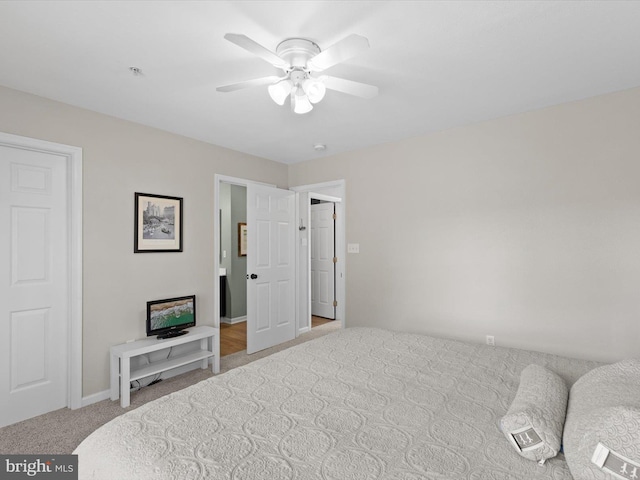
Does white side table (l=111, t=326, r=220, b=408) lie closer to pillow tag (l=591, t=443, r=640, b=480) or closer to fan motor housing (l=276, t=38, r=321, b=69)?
fan motor housing (l=276, t=38, r=321, b=69)

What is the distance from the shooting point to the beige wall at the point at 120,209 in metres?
2.66

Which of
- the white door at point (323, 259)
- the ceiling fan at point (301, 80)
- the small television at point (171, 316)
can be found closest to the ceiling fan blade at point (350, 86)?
the ceiling fan at point (301, 80)

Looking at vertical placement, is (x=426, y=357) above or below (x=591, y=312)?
below

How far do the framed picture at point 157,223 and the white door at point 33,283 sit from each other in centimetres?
55

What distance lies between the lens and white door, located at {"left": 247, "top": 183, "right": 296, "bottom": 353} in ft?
13.3

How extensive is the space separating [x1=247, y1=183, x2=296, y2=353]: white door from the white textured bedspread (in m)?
2.12

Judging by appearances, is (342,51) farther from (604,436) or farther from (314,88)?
(604,436)

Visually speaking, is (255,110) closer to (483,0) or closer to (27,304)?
(483,0)

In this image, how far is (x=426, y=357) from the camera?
2166mm

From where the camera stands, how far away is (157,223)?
3234mm

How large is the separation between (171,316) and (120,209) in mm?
1099

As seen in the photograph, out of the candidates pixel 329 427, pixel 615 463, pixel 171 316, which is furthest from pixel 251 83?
pixel 171 316

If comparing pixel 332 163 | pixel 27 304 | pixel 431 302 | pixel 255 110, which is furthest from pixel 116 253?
→ pixel 431 302

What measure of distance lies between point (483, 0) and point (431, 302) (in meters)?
2.55
